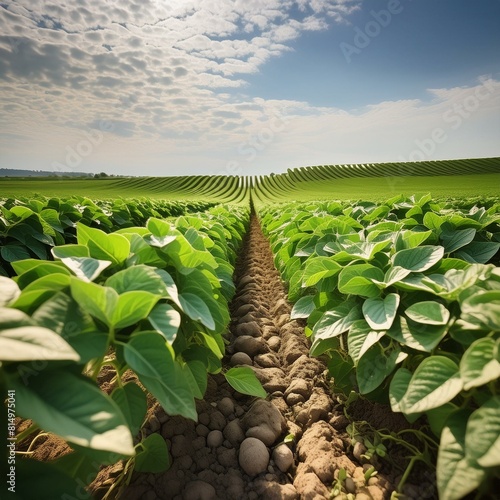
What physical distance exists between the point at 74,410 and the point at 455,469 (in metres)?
0.97

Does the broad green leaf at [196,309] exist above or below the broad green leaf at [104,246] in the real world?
below

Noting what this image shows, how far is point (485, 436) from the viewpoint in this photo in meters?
0.84

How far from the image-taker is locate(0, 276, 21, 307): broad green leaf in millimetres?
834

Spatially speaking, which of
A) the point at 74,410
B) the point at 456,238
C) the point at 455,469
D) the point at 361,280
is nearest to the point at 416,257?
the point at 361,280

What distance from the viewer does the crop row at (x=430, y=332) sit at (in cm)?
89

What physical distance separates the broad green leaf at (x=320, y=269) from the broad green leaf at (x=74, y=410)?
129 centimetres

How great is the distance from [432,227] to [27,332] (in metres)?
2.46

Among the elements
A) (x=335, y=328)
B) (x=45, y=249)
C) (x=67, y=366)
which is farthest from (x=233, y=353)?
(x=67, y=366)

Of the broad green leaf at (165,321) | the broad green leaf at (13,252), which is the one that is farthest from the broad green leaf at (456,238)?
the broad green leaf at (13,252)

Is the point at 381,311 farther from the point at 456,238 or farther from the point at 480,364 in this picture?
the point at 456,238

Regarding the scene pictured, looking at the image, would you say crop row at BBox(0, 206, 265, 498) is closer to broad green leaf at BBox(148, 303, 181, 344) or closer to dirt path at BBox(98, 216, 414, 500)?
broad green leaf at BBox(148, 303, 181, 344)

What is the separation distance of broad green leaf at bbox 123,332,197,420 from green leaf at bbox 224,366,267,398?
87cm

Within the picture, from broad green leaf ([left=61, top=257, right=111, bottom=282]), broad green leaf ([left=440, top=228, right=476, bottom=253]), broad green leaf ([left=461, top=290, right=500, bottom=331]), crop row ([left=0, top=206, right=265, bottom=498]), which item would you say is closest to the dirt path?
crop row ([left=0, top=206, right=265, bottom=498])

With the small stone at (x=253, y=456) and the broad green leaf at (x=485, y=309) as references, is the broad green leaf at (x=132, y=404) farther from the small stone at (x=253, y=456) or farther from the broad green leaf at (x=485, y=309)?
the broad green leaf at (x=485, y=309)
